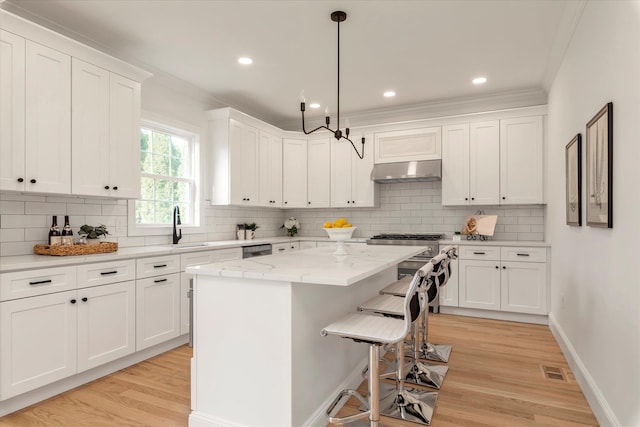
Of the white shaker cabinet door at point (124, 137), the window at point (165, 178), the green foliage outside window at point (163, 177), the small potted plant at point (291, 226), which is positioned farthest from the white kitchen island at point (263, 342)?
the small potted plant at point (291, 226)

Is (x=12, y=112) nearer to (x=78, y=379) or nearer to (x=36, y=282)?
(x=36, y=282)

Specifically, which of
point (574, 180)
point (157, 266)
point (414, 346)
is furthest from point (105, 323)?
point (574, 180)

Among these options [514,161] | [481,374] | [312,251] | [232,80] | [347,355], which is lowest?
[481,374]

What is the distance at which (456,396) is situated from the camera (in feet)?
8.45

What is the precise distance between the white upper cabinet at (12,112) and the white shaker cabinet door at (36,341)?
32.4 inches

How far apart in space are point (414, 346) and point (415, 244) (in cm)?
208

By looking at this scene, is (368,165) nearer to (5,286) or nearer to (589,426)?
(589,426)

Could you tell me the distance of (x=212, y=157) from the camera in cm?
475

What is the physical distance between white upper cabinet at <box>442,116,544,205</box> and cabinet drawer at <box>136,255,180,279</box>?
3450 mm

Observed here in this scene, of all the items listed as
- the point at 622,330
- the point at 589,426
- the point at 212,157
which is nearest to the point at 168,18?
the point at 212,157

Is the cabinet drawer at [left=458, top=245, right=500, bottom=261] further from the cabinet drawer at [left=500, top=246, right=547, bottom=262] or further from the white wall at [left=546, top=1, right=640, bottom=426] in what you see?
the white wall at [left=546, top=1, right=640, bottom=426]

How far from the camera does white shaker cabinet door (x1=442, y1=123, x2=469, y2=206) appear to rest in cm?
491

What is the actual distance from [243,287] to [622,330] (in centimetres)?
194

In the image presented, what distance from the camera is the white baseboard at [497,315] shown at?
172 inches
